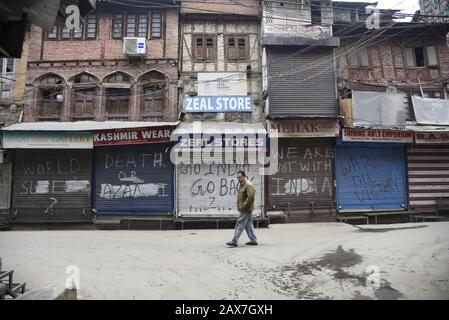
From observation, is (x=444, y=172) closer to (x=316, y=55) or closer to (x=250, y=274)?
(x=316, y=55)

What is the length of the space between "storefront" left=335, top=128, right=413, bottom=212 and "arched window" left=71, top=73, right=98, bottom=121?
11.3 m

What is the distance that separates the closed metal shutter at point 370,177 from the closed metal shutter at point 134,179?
7611mm

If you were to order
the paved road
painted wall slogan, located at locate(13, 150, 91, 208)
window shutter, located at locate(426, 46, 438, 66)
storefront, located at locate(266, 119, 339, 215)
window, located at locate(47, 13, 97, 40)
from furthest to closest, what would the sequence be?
window shutter, located at locate(426, 46, 438, 66) → window, located at locate(47, 13, 97, 40) → painted wall slogan, located at locate(13, 150, 91, 208) → storefront, located at locate(266, 119, 339, 215) → the paved road

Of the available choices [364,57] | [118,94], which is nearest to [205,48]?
[118,94]

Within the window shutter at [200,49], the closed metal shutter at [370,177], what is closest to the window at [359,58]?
the closed metal shutter at [370,177]

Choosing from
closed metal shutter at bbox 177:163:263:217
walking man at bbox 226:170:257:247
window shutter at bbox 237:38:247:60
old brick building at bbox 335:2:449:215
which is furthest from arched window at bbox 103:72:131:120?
old brick building at bbox 335:2:449:215

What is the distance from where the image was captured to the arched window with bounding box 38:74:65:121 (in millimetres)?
15445

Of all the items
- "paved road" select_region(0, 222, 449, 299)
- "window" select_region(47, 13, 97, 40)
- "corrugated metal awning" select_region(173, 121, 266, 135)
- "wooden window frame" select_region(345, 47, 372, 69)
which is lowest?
"paved road" select_region(0, 222, 449, 299)

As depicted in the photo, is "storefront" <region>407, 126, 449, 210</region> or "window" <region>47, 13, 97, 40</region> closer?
"storefront" <region>407, 126, 449, 210</region>

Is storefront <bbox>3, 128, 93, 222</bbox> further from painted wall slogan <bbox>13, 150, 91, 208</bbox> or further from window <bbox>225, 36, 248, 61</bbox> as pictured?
window <bbox>225, 36, 248, 61</bbox>

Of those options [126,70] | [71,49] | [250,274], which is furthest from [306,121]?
[71,49]

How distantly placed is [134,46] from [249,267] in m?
12.2

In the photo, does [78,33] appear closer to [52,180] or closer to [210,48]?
[210,48]
